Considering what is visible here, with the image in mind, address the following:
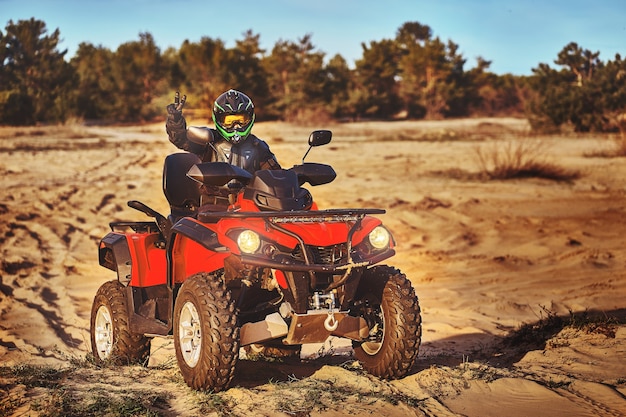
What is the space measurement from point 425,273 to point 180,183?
6112 millimetres

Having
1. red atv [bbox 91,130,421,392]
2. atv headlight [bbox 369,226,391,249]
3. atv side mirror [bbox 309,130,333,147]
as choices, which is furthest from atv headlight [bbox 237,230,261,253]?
atv side mirror [bbox 309,130,333,147]

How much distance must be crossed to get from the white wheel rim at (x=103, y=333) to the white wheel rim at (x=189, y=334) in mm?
1384

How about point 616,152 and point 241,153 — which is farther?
point 616,152

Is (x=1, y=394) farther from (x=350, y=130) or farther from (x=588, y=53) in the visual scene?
(x=588, y=53)

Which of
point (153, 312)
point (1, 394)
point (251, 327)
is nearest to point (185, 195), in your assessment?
point (153, 312)

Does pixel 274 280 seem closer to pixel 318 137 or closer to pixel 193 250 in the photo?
pixel 193 250

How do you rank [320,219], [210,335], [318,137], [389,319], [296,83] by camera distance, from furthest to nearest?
[296,83] → [318,137] → [389,319] → [320,219] → [210,335]

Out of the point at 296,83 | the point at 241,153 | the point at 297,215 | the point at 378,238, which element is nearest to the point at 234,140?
the point at 241,153

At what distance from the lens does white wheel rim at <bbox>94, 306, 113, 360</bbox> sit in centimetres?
700

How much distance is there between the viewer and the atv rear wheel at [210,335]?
5328 millimetres

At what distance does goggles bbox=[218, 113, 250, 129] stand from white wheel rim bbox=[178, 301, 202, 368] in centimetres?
146

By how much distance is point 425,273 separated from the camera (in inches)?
477

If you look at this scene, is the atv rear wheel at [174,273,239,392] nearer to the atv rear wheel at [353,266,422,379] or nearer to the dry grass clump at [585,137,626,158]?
the atv rear wheel at [353,266,422,379]

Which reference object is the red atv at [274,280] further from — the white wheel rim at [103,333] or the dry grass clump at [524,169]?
the dry grass clump at [524,169]
